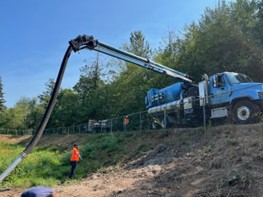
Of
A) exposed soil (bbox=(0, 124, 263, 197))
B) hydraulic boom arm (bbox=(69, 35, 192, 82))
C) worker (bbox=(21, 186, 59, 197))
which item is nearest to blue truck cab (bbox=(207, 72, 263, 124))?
exposed soil (bbox=(0, 124, 263, 197))

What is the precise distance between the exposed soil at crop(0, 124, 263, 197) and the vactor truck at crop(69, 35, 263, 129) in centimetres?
142

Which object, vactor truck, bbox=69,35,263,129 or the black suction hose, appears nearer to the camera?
the black suction hose

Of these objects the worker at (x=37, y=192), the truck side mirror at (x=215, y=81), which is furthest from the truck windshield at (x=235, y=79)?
the worker at (x=37, y=192)

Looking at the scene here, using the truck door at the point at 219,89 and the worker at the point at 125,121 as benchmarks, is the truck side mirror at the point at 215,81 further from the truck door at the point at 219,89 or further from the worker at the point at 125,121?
the worker at the point at 125,121

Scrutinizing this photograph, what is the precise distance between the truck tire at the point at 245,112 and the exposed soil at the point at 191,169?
1.10 meters

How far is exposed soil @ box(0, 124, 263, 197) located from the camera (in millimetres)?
10555

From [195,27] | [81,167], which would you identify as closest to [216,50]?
[195,27]

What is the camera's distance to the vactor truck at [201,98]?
56.1 feet

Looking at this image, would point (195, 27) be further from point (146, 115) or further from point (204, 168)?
point (204, 168)

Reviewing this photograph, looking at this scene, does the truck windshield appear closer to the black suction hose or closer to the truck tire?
the truck tire

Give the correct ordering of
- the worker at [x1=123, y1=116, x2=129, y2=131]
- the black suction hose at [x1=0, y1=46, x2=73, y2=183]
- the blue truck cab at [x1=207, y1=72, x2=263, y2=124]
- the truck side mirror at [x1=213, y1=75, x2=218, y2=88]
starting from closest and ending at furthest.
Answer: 1. the black suction hose at [x1=0, y1=46, x2=73, y2=183]
2. the blue truck cab at [x1=207, y1=72, x2=263, y2=124]
3. the truck side mirror at [x1=213, y1=75, x2=218, y2=88]
4. the worker at [x1=123, y1=116, x2=129, y2=131]

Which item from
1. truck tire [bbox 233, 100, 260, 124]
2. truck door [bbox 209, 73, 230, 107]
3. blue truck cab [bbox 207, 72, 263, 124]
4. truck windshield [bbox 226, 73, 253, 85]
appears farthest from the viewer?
truck windshield [bbox 226, 73, 253, 85]

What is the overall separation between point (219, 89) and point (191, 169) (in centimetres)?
707

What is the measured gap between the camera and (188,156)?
50.4ft
